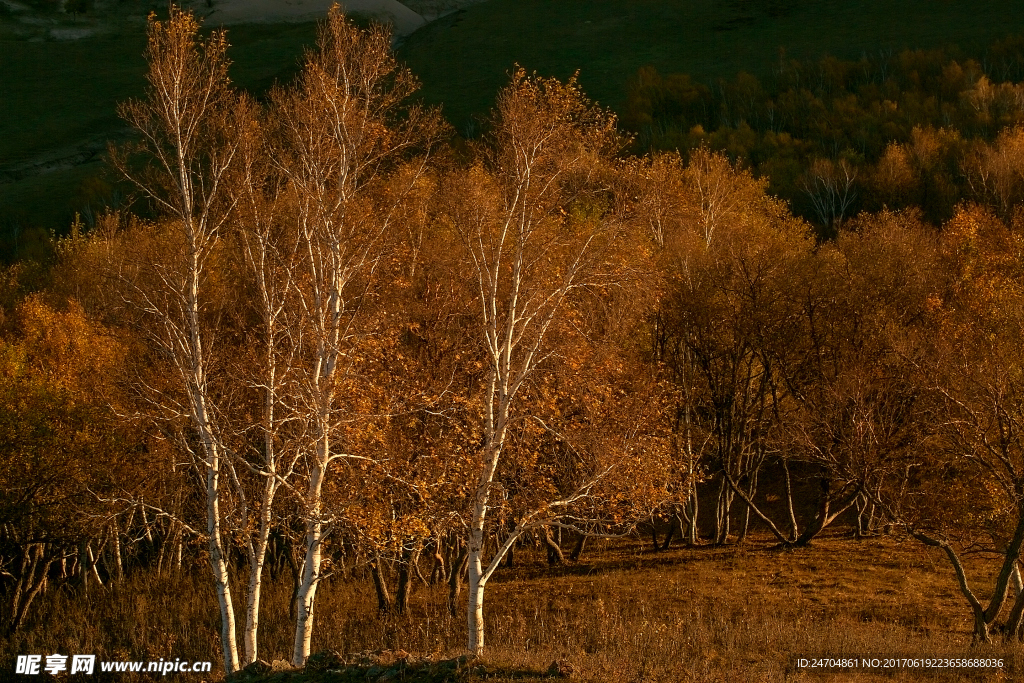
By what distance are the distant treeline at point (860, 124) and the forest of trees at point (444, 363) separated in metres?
33.1

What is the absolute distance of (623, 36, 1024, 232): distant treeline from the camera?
297ft

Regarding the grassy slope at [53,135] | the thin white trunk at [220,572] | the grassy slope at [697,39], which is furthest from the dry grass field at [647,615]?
the grassy slope at [697,39]

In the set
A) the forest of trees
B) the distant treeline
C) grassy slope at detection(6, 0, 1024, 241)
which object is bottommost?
the forest of trees

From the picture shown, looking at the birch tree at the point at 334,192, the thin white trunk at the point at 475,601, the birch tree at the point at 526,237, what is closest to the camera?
the birch tree at the point at 334,192

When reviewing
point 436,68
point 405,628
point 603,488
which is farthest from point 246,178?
point 436,68

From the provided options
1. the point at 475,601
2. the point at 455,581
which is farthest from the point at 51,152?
the point at 475,601

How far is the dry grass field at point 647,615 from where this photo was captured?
73.2 feet

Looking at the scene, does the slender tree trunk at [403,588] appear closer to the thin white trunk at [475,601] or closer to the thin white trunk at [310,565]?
the thin white trunk at [475,601]

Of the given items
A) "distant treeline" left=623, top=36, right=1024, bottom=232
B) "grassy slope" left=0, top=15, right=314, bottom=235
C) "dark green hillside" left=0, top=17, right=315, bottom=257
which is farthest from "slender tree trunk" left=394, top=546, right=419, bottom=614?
"grassy slope" left=0, top=15, right=314, bottom=235

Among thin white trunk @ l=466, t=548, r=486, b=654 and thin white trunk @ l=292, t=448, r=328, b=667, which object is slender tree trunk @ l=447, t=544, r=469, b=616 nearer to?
thin white trunk @ l=466, t=548, r=486, b=654

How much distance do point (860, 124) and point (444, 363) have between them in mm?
100130

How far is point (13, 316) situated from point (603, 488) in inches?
1415

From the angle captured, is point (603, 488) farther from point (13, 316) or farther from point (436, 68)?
point (436, 68)

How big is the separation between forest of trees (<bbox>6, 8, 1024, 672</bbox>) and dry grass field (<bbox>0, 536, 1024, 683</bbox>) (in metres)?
1.36
